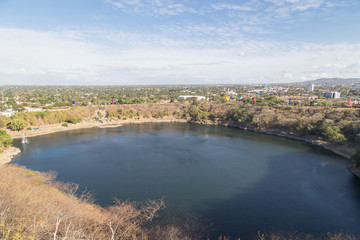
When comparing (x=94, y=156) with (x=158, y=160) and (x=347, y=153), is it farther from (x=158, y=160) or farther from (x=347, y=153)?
(x=347, y=153)

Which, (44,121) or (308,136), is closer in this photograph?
(308,136)

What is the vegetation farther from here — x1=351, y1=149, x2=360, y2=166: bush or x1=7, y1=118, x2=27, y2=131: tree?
x1=7, y1=118, x2=27, y2=131: tree

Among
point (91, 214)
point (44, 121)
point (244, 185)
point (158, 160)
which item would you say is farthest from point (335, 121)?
point (44, 121)

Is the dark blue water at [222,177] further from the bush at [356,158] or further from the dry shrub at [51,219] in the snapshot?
the dry shrub at [51,219]

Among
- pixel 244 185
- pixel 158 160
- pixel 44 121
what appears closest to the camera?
pixel 244 185

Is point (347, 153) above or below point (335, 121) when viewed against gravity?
below

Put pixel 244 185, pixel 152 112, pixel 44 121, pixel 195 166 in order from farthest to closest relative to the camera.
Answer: pixel 152 112 → pixel 44 121 → pixel 195 166 → pixel 244 185
